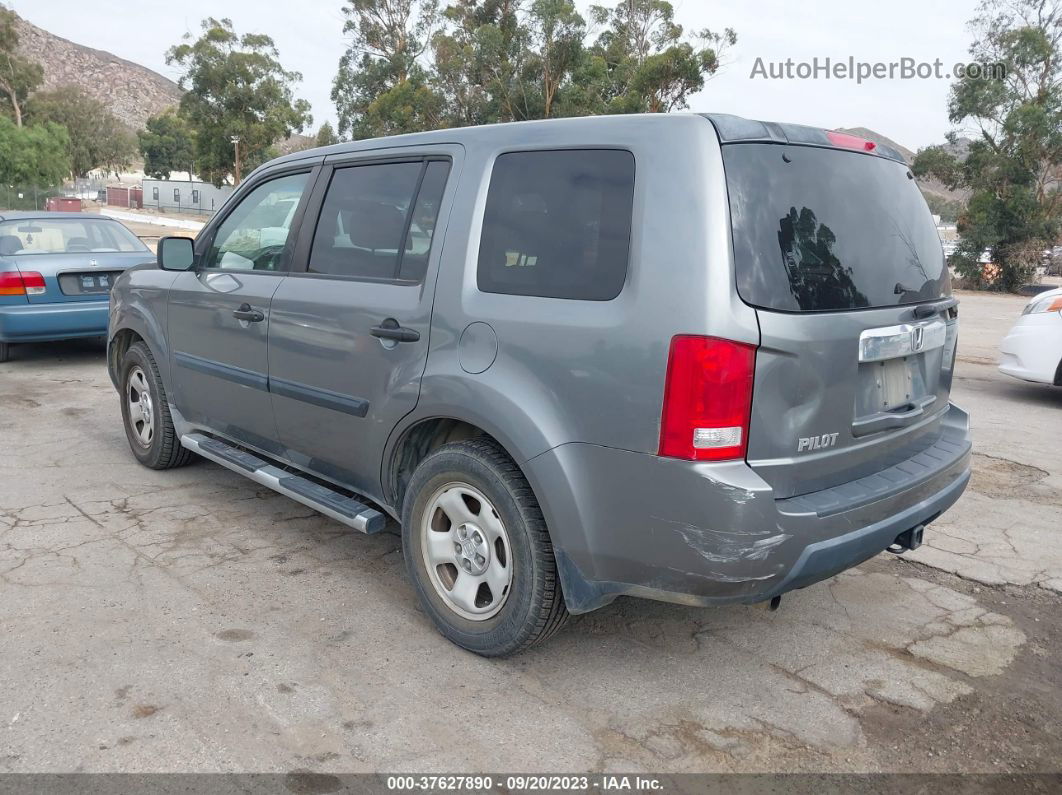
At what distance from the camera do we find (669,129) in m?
2.74

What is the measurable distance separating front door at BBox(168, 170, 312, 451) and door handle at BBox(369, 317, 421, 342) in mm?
884

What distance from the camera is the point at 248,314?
164 inches

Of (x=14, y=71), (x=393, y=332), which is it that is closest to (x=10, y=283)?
(x=393, y=332)

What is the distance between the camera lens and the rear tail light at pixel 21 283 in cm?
820

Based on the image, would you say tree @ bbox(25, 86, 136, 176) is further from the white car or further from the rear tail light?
the white car

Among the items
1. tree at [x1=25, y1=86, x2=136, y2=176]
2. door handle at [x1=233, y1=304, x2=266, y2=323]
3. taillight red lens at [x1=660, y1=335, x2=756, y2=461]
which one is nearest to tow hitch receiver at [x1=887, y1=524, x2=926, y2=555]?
taillight red lens at [x1=660, y1=335, x2=756, y2=461]

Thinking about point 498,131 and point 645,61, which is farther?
point 645,61

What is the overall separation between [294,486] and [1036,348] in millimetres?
6706

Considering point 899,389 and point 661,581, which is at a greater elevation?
point 899,389

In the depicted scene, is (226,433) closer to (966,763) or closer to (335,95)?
(966,763)

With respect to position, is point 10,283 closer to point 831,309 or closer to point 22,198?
point 831,309

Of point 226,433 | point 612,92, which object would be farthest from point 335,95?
point 226,433

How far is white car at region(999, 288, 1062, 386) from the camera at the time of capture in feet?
25.0

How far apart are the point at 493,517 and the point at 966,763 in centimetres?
167
